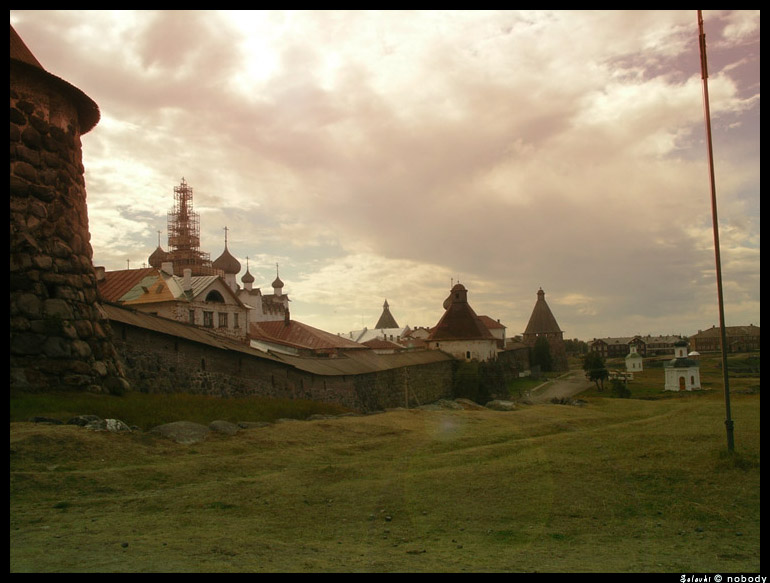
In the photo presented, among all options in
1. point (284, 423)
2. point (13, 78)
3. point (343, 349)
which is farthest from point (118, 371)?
point (343, 349)

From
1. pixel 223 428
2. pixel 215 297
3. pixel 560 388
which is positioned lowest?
pixel 560 388

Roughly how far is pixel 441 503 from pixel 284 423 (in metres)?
7.41

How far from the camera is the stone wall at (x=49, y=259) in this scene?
12.3 meters

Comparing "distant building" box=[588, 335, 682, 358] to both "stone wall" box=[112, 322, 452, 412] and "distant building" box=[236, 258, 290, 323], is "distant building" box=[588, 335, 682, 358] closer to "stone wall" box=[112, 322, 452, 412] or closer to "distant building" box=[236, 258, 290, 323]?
"distant building" box=[236, 258, 290, 323]

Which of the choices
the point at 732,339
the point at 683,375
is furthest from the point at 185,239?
the point at 732,339

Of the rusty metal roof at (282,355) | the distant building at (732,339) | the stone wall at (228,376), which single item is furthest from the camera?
the distant building at (732,339)

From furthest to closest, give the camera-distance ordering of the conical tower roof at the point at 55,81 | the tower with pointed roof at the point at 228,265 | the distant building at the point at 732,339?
the distant building at the point at 732,339, the tower with pointed roof at the point at 228,265, the conical tower roof at the point at 55,81

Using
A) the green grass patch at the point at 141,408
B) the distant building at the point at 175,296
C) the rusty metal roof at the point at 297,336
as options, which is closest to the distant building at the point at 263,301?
the rusty metal roof at the point at 297,336

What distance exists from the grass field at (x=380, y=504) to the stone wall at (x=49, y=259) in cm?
180

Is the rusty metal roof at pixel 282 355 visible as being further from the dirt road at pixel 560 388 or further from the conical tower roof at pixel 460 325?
the dirt road at pixel 560 388

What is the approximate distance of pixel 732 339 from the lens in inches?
2938

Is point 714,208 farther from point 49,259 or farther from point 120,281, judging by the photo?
point 120,281

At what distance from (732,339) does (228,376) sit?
2814 inches
